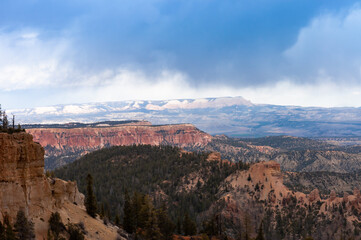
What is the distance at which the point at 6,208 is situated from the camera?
103 ft

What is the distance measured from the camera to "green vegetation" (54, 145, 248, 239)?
9712 cm

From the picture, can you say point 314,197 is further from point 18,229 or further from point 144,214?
point 18,229

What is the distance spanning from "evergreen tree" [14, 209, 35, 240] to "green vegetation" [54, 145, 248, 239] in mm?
43424

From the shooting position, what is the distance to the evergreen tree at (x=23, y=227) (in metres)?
30.6

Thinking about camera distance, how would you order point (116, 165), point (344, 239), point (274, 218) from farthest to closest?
point (116, 165) → point (274, 218) → point (344, 239)

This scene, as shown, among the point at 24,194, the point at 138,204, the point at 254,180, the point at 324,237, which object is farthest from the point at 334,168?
the point at 24,194

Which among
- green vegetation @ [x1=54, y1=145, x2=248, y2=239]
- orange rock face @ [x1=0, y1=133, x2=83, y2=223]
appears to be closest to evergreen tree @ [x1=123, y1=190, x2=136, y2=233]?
green vegetation @ [x1=54, y1=145, x2=248, y2=239]

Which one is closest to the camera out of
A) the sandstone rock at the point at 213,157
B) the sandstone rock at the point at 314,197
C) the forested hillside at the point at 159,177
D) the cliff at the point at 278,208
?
the cliff at the point at 278,208

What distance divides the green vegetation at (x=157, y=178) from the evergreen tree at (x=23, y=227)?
43424 millimetres

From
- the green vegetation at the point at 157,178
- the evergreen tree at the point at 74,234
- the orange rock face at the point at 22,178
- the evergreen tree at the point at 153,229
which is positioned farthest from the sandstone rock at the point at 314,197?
the orange rock face at the point at 22,178

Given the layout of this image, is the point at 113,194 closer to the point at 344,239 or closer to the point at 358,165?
the point at 344,239

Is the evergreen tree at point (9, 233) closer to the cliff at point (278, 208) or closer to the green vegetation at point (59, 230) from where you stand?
the green vegetation at point (59, 230)

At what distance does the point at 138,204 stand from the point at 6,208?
36.7m

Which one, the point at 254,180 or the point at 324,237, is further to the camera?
the point at 254,180
